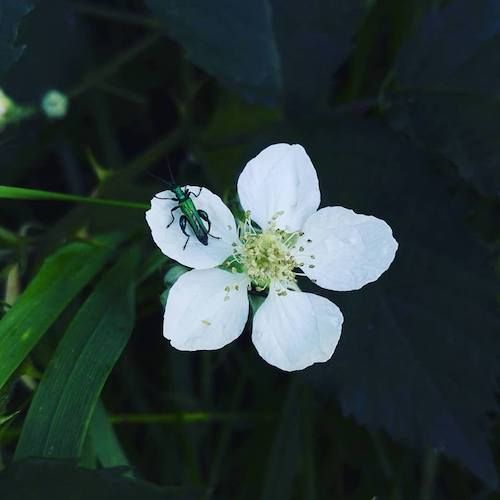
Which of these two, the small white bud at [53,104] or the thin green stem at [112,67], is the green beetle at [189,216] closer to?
the small white bud at [53,104]

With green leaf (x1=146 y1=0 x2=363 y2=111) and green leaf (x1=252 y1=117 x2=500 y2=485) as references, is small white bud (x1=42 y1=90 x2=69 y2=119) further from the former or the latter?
green leaf (x1=252 y1=117 x2=500 y2=485)

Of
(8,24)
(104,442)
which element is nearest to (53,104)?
(8,24)

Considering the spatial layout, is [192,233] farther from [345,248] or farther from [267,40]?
[267,40]

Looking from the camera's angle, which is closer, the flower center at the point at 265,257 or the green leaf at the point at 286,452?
Answer: the flower center at the point at 265,257

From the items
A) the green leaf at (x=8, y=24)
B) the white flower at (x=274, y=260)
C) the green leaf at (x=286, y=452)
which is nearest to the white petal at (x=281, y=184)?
the white flower at (x=274, y=260)

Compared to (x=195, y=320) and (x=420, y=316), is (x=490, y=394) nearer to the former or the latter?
(x=420, y=316)

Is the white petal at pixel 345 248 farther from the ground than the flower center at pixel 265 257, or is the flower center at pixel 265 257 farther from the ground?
the white petal at pixel 345 248

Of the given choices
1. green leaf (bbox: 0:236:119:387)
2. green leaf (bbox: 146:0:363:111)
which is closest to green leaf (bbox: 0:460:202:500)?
green leaf (bbox: 0:236:119:387)
